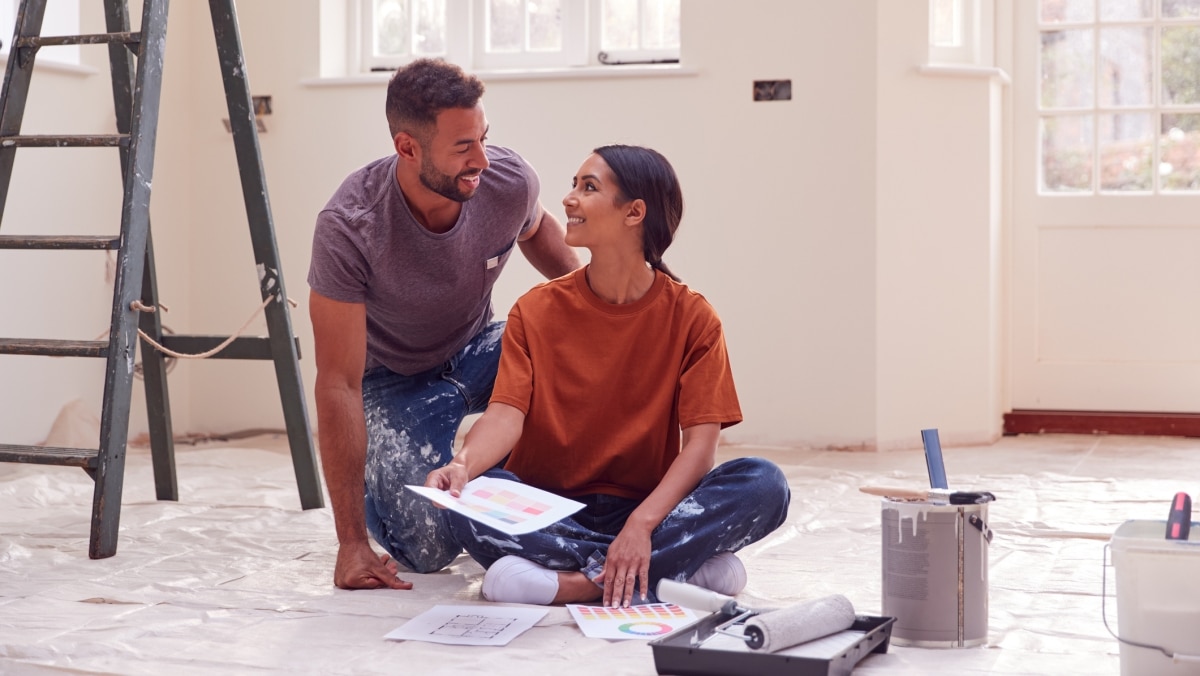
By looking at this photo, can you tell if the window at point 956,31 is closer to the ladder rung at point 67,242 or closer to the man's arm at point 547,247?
the man's arm at point 547,247

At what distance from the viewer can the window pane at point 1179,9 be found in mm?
4562

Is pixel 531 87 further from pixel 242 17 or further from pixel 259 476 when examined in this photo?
pixel 259 476

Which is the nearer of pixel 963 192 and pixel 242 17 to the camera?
pixel 963 192

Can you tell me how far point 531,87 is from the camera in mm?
4621

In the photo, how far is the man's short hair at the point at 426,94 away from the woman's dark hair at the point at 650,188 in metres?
0.29

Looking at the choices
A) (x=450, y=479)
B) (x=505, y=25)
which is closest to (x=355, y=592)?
(x=450, y=479)

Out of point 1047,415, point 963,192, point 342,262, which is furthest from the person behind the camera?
point 1047,415

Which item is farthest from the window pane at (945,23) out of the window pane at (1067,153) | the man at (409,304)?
the man at (409,304)

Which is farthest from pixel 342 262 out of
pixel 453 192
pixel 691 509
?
pixel 691 509

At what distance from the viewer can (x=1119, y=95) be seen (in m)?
4.63

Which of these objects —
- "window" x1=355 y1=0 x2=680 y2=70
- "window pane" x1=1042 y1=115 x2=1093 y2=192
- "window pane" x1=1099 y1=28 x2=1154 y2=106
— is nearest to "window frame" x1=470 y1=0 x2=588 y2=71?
"window" x1=355 y1=0 x2=680 y2=70

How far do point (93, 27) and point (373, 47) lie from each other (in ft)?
3.24

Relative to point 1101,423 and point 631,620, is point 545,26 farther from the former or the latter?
point 631,620

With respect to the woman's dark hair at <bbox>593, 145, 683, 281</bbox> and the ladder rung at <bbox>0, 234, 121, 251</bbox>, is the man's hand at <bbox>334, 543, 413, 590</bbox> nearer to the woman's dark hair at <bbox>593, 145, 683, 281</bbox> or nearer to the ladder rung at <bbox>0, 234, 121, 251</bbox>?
the woman's dark hair at <bbox>593, 145, 683, 281</bbox>
